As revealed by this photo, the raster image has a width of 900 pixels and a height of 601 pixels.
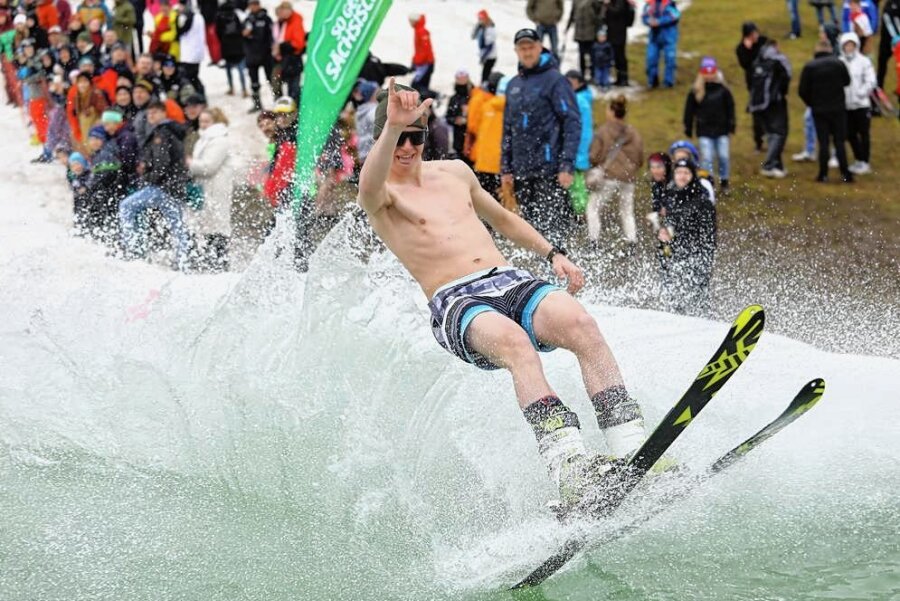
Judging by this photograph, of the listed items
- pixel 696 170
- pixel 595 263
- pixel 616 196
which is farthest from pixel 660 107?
pixel 696 170

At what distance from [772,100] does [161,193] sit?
6.58 m

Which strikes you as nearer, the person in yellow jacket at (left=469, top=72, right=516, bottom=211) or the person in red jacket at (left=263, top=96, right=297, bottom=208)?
the person in red jacket at (left=263, top=96, right=297, bottom=208)

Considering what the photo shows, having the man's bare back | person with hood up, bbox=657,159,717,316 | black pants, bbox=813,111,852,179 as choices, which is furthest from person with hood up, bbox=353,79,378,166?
the man's bare back

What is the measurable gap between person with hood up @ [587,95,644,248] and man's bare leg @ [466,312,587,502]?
609 centimetres

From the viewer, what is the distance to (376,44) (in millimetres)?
17641

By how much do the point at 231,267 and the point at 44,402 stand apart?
3805 millimetres

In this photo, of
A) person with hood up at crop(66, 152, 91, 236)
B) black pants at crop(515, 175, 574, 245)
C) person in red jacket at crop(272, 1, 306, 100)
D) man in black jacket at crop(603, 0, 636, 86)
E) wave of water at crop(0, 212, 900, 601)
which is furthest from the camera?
man in black jacket at crop(603, 0, 636, 86)

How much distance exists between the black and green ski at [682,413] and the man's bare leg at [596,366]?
0.72ft

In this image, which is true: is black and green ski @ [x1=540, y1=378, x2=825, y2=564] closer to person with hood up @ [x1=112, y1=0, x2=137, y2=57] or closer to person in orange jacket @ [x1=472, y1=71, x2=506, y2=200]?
person in orange jacket @ [x1=472, y1=71, x2=506, y2=200]

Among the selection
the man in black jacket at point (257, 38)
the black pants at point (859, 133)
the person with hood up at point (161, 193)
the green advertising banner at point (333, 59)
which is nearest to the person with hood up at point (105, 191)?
the person with hood up at point (161, 193)

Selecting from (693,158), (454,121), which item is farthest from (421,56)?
(693,158)

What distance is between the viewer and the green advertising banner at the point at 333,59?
34.5ft

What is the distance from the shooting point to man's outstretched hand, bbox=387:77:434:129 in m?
4.95

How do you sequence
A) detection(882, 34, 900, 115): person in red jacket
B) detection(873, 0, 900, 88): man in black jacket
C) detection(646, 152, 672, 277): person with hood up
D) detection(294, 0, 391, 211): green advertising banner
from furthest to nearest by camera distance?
detection(873, 0, 900, 88): man in black jacket
detection(882, 34, 900, 115): person in red jacket
detection(294, 0, 391, 211): green advertising banner
detection(646, 152, 672, 277): person with hood up
